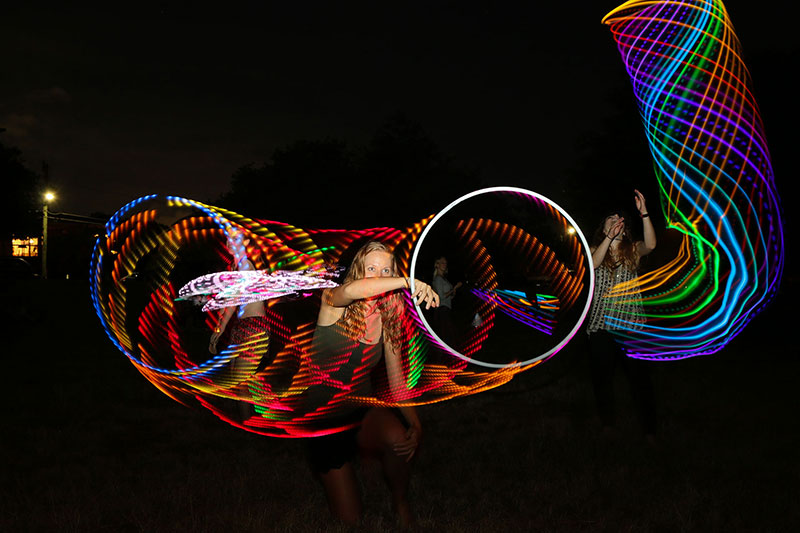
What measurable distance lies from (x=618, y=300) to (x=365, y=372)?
9.23ft

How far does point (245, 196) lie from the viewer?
4972 centimetres

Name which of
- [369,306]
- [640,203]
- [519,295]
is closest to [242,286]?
[369,306]

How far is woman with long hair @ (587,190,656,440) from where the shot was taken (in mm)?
6168

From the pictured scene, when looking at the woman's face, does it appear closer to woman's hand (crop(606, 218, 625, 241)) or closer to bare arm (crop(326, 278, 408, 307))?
bare arm (crop(326, 278, 408, 307))

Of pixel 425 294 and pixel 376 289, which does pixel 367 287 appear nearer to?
pixel 376 289

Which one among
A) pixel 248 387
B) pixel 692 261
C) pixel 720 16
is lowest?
pixel 248 387

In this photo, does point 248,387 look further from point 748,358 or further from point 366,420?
point 748,358

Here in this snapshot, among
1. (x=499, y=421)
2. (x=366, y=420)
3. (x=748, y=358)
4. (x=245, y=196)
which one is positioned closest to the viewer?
(x=366, y=420)

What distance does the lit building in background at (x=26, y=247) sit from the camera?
7590 cm

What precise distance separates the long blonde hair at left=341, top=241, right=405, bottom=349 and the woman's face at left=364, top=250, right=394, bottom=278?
0.09 ft

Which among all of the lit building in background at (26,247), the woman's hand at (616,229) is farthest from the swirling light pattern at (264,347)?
the lit building in background at (26,247)

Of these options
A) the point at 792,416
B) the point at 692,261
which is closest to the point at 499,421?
the point at 792,416

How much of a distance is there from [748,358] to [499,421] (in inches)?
279

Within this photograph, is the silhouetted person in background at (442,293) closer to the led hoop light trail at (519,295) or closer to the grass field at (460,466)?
the led hoop light trail at (519,295)
